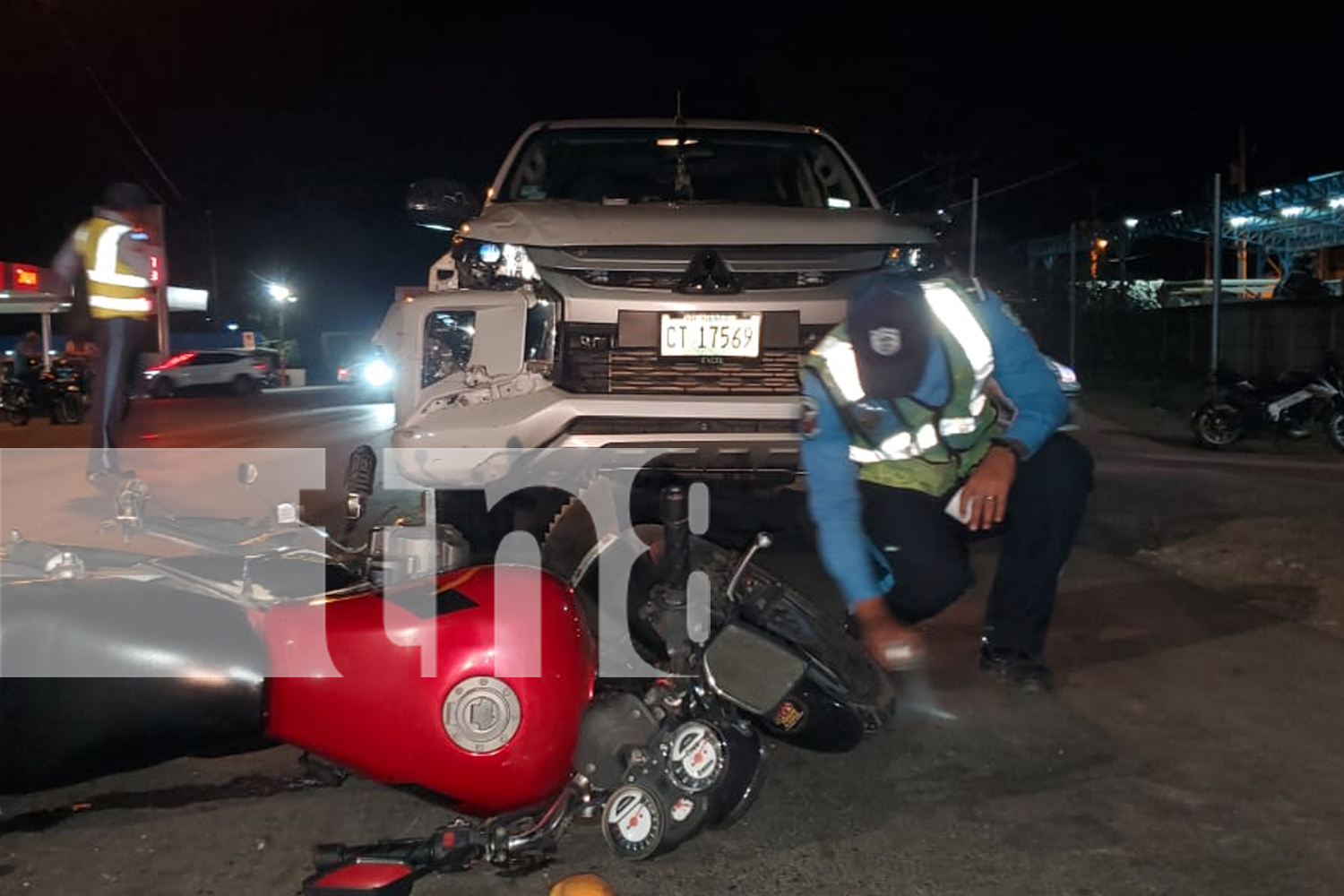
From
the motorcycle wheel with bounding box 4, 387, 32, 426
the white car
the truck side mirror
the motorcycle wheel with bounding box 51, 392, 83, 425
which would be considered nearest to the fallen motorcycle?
the truck side mirror

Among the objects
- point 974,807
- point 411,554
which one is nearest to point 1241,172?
point 974,807

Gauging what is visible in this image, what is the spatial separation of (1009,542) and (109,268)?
5.07 m

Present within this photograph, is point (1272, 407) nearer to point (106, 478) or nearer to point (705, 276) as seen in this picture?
point (705, 276)

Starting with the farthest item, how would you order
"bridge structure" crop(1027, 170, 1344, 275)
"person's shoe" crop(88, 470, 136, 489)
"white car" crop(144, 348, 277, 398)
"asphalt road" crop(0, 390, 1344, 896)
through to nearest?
1. "white car" crop(144, 348, 277, 398)
2. "bridge structure" crop(1027, 170, 1344, 275)
3. "person's shoe" crop(88, 470, 136, 489)
4. "asphalt road" crop(0, 390, 1344, 896)

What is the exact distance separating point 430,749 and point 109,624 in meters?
0.76

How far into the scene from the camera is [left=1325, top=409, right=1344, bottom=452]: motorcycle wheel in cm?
1209

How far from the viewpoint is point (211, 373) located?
31.9 m

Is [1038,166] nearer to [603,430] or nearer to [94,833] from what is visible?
[603,430]

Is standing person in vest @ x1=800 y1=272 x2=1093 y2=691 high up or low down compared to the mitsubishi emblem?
down

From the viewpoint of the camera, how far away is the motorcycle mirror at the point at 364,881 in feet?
8.82

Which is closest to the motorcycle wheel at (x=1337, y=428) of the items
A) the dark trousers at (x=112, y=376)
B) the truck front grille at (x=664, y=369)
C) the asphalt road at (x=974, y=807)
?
the asphalt road at (x=974, y=807)

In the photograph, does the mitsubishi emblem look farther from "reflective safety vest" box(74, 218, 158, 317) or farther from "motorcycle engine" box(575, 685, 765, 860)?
"reflective safety vest" box(74, 218, 158, 317)

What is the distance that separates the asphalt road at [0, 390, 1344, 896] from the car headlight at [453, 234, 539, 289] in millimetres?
1974

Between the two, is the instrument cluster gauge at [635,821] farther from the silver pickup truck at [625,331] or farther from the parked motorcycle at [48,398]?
the parked motorcycle at [48,398]
